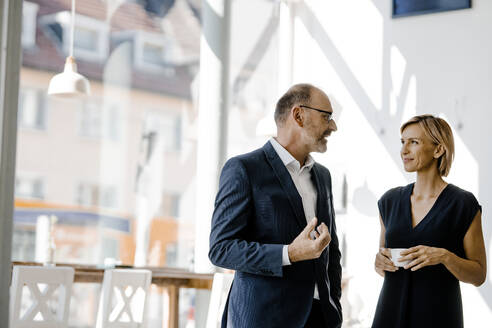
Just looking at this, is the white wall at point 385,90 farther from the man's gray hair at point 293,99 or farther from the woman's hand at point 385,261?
the man's gray hair at point 293,99

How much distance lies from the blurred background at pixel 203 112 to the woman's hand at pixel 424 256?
13.7 feet

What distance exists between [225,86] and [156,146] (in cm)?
494

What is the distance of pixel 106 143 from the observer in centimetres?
1095

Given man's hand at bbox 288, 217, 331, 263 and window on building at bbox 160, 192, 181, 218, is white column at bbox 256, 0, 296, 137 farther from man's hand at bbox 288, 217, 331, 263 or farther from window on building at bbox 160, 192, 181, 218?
man's hand at bbox 288, 217, 331, 263

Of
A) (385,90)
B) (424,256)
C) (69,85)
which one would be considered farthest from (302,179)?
(385,90)

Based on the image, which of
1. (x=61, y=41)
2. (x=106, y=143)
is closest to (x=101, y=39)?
(x=61, y=41)

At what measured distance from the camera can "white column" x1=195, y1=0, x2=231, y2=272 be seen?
672 centimetres

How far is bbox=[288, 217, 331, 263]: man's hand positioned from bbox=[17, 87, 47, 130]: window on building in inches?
322

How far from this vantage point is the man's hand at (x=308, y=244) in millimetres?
2348

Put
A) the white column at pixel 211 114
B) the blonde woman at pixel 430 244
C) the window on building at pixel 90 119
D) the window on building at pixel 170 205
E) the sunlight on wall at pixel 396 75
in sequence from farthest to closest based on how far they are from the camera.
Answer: the window on building at pixel 170 205
the window on building at pixel 90 119
the sunlight on wall at pixel 396 75
the white column at pixel 211 114
the blonde woman at pixel 430 244

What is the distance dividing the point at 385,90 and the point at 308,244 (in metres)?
5.46

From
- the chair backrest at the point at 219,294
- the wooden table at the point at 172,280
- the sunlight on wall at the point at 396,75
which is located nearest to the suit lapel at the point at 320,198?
the chair backrest at the point at 219,294

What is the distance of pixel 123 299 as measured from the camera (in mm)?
5625

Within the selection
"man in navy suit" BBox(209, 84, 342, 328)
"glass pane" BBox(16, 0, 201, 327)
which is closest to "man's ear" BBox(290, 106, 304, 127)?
"man in navy suit" BBox(209, 84, 342, 328)
